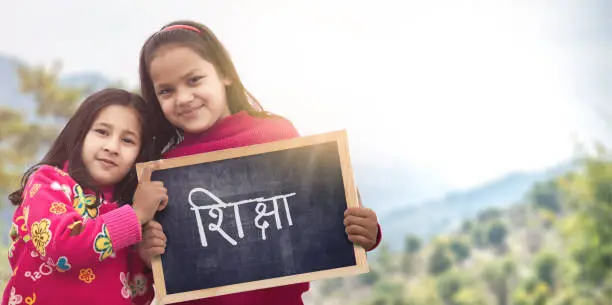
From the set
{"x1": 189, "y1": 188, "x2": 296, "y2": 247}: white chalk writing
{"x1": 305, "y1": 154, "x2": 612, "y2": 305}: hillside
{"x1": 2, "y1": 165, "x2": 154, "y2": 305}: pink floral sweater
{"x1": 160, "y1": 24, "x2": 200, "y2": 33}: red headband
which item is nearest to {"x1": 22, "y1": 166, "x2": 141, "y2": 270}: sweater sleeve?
{"x1": 2, "y1": 165, "x2": 154, "y2": 305}: pink floral sweater

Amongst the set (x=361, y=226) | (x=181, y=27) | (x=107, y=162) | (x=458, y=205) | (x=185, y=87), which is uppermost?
(x=458, y=205)

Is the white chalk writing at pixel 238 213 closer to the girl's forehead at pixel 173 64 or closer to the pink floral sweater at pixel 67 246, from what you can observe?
the pink floral sweater at pixel 67 246

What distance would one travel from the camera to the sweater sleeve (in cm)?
107

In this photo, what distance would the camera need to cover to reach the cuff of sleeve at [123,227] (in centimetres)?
110

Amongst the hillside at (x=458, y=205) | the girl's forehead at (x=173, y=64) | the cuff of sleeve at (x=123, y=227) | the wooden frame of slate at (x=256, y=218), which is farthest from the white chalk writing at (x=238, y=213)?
the hillside at (x=458, y=205)

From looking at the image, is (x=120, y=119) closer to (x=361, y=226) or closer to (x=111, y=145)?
(x=111, y=145)

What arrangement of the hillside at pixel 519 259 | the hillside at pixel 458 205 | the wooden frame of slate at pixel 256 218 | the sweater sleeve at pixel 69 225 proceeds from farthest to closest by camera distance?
the hillside at pixel 458 205 → the hillside at pixel 519 259 → the wooden frame of slate at pixel 256 218 → the sweater sleeve at pixel 69 225

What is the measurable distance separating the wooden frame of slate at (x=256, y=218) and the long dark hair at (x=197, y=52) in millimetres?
108

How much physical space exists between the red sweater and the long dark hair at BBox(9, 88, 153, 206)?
7 centimetres

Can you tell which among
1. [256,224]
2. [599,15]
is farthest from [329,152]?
[599,15]

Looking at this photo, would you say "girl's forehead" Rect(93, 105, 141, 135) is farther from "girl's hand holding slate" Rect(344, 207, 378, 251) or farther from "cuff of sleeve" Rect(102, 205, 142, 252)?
"girl's hand holding slate" Rect(344, 207, 378, 251)

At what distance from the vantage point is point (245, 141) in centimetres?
125

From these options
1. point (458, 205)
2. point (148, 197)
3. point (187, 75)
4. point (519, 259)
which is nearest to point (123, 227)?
point (148, 197)

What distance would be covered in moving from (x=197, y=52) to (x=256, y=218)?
1.01 feet
